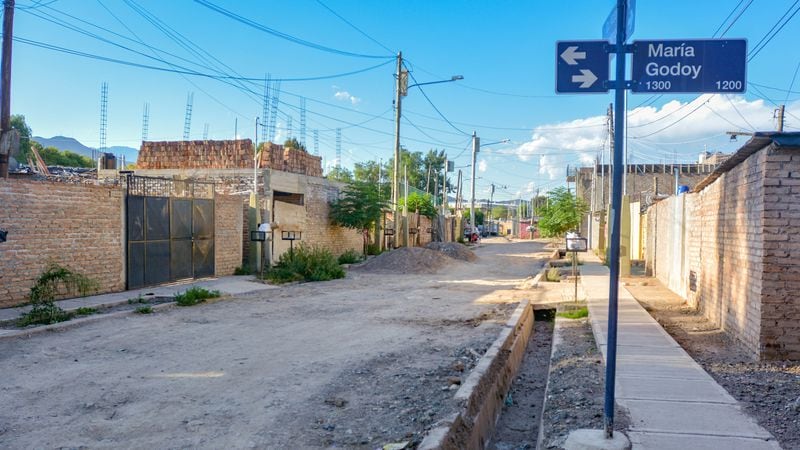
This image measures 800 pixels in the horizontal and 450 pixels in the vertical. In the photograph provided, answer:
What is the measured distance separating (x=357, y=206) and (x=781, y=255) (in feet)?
62.5

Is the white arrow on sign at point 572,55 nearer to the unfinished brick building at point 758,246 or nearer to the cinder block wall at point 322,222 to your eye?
the unfinished brick building at point 758,246

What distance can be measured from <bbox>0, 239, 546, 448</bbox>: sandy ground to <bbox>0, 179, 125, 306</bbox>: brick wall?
88.8 inches

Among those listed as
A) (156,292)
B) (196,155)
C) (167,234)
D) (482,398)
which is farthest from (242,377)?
(196,155)

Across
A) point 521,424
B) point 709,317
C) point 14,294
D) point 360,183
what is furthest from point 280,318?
point 360,183

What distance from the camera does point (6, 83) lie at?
11.6 metres

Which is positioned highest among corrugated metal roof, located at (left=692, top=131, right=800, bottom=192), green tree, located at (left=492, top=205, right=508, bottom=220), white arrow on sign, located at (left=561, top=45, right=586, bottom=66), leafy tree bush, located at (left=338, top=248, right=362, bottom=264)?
green tree, located at (left=492, top=205, right=508, bottom=220)

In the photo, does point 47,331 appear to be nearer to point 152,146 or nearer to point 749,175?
point 749,175

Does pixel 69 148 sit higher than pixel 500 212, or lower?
higher

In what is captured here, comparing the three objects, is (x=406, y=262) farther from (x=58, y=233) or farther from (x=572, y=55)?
Answer: (x=572, y=55)

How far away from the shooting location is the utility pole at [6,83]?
11.5 meters

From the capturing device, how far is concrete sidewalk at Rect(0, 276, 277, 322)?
10.5 m

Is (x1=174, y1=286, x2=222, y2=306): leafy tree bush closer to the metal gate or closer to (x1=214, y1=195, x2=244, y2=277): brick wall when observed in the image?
the metal gate

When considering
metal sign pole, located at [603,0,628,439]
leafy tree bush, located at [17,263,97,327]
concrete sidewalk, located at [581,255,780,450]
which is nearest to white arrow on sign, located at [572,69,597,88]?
metal sign pole, located at [603,0,628,439]

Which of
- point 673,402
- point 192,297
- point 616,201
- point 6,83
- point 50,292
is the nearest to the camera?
point 616,201
